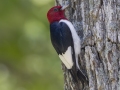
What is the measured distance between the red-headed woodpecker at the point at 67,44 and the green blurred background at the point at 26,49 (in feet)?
5.50

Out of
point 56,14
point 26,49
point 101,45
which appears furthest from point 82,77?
point 26,49

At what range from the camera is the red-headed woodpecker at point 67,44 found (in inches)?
184

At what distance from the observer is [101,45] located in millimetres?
4477

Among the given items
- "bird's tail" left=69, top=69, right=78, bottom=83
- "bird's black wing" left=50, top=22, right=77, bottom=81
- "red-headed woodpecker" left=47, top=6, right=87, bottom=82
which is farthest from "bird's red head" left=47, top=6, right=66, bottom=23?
"bird's tail" left=69, top=69, right=78, bottom=83

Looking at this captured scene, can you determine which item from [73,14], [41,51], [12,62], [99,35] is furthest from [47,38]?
[99,35]

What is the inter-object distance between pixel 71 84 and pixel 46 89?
194 cm

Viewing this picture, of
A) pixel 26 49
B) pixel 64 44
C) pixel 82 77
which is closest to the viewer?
pixel 82 77

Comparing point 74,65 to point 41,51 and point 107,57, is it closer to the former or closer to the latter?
point 107,57

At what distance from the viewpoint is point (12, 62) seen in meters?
6.85

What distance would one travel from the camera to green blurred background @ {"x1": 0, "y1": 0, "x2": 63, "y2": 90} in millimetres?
6719

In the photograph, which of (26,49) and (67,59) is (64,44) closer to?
(67,59)

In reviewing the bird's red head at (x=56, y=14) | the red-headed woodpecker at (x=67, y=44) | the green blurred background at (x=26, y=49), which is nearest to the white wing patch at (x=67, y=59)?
the red-headed woodpecker at (x=67, y=44)

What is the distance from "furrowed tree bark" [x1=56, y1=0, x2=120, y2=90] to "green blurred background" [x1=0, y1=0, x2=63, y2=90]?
2.04m

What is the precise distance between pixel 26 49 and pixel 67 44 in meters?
2.05
